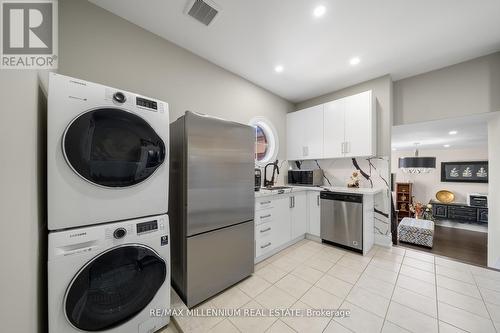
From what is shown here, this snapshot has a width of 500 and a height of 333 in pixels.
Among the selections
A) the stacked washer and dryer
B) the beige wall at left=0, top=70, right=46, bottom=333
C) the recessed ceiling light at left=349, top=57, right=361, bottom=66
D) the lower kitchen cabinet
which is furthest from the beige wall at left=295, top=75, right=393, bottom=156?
the beige wall at left=0, top=70, right=46, bottom=333

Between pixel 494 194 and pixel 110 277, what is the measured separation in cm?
426

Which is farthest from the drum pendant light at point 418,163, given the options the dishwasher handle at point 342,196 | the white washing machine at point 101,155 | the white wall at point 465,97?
the white washing machine at point 101,155

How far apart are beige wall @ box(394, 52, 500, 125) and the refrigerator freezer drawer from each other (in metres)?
3.04

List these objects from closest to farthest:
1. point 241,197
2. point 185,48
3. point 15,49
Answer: point 15,49
point 241,197
point 185,48

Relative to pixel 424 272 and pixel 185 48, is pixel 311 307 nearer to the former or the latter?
pixel 424 272

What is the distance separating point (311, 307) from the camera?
1.50m

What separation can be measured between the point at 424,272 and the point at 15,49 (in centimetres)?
393

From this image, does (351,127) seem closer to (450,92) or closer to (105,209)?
(450,92)

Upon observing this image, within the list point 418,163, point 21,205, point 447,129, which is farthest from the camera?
point 418,163

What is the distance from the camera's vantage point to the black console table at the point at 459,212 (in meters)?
5.69

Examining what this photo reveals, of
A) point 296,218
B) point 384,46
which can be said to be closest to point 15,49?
point 296,218

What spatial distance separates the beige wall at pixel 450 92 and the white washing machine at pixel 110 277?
12.1 ft

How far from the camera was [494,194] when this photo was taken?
2350mm

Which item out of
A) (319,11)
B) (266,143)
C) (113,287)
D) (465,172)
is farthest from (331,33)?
(465,172)
